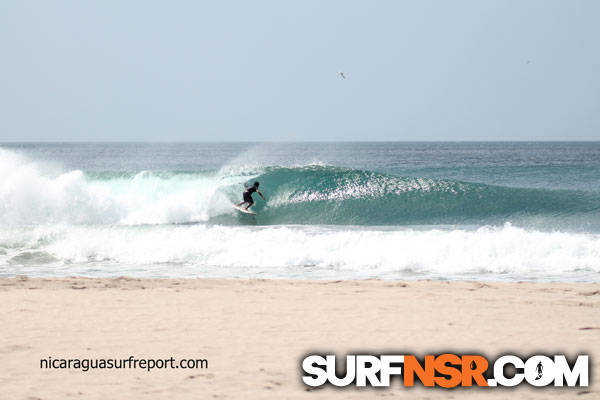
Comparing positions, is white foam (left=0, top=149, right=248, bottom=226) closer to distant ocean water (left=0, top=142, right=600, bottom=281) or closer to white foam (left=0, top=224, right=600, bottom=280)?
distant ocean water (left=0, top=142, right=600, bottom=281)

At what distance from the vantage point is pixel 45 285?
9352mm

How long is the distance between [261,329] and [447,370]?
2101mm

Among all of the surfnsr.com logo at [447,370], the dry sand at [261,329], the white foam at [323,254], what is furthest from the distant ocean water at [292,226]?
the surfnsr.com logo at [447,370]

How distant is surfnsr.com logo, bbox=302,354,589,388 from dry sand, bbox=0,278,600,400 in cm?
14

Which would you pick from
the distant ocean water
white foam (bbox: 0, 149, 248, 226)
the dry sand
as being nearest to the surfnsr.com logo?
the dry sand

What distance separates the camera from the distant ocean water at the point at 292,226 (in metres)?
11.4

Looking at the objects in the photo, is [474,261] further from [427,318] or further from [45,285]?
[45,285]

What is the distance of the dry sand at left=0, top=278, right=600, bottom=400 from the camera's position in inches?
189

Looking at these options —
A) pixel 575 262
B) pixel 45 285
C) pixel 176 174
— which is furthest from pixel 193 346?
pixel 176 174

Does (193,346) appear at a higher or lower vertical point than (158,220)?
lower

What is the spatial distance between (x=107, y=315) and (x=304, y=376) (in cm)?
307

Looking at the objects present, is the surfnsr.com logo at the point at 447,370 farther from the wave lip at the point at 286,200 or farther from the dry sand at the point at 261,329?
the wave lip at the point at 286,200

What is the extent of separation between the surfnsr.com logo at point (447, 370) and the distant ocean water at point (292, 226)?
506 cm

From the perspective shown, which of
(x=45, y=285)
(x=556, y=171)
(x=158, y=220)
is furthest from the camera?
(x=556, y=171)
